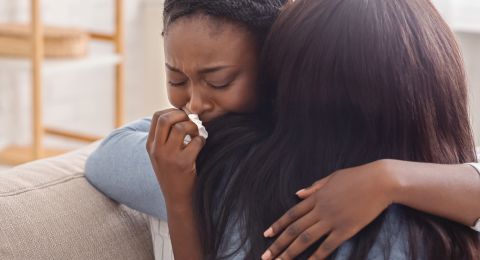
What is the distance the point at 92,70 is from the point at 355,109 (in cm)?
253

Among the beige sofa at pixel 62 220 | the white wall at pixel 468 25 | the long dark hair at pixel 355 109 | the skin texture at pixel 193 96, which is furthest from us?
the white wall at pixel 468 25

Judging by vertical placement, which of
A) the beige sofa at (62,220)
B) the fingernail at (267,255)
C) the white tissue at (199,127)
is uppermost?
the white tissue at (199,127)

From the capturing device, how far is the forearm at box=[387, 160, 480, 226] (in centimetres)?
90

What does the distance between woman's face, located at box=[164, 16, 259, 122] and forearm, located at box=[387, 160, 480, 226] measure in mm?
229

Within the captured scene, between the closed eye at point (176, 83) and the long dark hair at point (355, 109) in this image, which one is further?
the closed eye at point (176, 83)

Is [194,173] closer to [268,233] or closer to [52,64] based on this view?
[268,233]

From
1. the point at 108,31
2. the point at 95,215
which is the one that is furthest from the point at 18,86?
the point at 95,215

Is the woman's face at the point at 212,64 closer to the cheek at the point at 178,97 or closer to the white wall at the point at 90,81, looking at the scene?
the cheek at the point at 178,97

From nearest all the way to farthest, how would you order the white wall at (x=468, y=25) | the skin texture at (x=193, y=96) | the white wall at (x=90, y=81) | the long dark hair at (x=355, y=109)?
the long dark hair at (x=355, y=109), the skin texture at (x=193, y=96), the white wall at (x=468, y=25), the white wall at (x=90, y=81)

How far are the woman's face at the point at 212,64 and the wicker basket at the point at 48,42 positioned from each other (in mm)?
1621

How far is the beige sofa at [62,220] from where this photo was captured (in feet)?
3.57

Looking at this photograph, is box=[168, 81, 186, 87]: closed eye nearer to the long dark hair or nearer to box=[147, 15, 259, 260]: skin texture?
box=[147, 15, 259, 260]: skin texture

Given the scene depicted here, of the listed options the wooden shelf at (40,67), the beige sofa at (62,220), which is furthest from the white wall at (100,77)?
the beige sofa at (62,220)

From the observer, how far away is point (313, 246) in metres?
0.92
